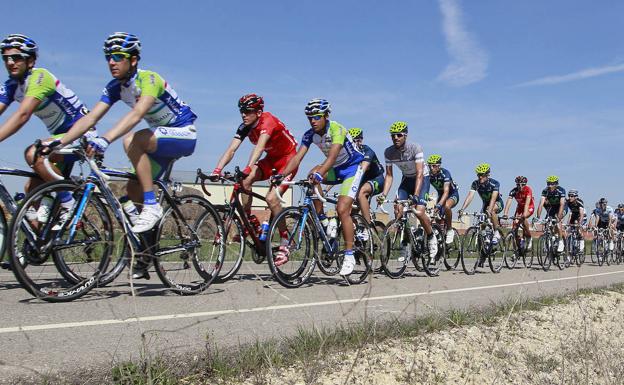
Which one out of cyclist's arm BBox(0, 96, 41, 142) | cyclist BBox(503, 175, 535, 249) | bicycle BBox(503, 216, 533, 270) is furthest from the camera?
cyclist BBox(503, 175, 535, 249)

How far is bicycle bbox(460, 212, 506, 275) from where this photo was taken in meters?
13.1

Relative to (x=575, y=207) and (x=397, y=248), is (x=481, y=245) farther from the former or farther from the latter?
(x=575, y=207)

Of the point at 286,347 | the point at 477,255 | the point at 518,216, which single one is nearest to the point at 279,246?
the point at 286,347

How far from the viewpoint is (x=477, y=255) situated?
43.2 feet

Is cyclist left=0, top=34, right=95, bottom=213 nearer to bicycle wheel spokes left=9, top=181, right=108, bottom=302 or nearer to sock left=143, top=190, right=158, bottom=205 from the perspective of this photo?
bicycle wheel spokes left=9, top=181, right=108, bottom=302

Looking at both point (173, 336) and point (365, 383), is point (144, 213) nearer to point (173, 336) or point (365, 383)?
point (173, 336)

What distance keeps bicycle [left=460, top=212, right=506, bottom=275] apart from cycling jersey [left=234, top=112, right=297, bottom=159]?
5.72m

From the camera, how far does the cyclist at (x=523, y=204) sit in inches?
592

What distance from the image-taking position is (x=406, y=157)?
11070 millimetres

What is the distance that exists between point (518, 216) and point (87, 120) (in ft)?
39.2

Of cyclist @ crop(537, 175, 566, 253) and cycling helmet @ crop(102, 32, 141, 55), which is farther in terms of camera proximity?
cyclist @ crop(537, 175, 566, 253)

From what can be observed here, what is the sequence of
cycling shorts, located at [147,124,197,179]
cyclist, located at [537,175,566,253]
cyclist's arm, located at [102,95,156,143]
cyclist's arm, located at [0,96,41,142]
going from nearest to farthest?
cyclist's arm, located at [102,95,156,143]
cyclist's arm, located at [0,96,41,142]
cycling shorts, located at [147,124,197,179]
cyclist, located at [537,175,566,253]

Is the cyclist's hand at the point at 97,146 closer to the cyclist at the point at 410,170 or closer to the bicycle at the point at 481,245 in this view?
the cyclist at the point at 410,170

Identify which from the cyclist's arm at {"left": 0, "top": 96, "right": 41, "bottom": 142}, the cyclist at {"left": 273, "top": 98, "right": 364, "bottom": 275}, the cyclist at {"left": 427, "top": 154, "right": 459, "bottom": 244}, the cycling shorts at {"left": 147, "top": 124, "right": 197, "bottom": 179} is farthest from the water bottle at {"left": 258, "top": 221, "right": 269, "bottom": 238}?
the cyclist at {"left": 427, "top": 154, "right": 459, "bottom": 244}
